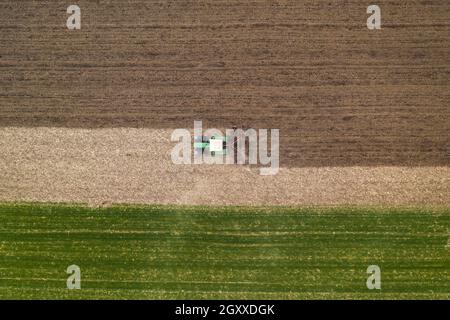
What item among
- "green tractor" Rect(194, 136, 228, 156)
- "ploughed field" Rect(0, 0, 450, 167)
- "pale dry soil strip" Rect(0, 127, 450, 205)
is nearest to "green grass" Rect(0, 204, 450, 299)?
"pale dry soil strip" Rect(0, 127, 450, 205)

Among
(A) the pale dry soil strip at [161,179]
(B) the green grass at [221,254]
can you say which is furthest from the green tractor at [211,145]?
(B) the green grass at [221,254]

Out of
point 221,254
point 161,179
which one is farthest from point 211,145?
point 221,254

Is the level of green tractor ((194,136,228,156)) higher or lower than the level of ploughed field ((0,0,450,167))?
lower

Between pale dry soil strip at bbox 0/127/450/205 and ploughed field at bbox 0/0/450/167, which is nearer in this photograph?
pale dry soil strip at bbox 0/127/450/205

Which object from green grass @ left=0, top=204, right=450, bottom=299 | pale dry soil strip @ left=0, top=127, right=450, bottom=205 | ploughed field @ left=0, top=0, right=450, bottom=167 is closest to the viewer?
green grass @ left=0, top=204, right=450, bottom=299

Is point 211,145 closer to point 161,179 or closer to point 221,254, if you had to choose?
point 161,179

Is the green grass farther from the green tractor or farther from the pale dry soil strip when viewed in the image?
the green tractor

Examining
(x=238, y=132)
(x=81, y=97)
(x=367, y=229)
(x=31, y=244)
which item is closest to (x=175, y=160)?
(x=238, y=132)
